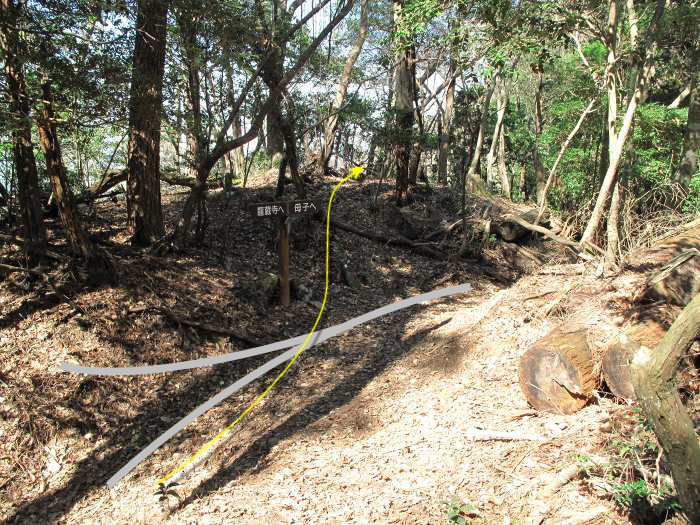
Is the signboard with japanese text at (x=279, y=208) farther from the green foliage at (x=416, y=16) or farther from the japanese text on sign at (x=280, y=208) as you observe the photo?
the green foliage at (x=416, y=16)

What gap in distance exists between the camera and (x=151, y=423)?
22.9 feet

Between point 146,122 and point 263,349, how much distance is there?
416 cm

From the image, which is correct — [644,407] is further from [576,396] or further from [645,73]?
[645,73]

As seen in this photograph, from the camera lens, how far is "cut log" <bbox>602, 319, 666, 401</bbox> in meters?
5.09

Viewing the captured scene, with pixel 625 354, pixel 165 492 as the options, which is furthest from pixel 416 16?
pixel 165 492

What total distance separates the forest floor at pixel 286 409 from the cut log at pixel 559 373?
151 millimetres

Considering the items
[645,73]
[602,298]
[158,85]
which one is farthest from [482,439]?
[645,73]

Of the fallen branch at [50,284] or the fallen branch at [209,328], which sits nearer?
the fallen branch at [50,284]

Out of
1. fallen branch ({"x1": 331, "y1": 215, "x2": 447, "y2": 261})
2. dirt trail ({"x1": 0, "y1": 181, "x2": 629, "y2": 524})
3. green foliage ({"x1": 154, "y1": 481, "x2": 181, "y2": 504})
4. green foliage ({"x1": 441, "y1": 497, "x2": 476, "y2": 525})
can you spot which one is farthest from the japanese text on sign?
green foliage ({"x1": 441, "y1": 497, "x2": 476, "y2": 525})

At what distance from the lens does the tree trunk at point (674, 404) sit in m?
3.05

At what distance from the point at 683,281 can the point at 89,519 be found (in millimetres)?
6764

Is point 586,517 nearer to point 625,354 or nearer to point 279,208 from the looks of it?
point 625,354

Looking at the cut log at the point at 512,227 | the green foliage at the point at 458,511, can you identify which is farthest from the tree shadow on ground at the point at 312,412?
the cut log at the point at 512,227

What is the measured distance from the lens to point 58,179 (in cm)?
762
